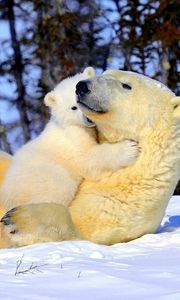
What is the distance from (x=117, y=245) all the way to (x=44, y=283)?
150 centimetres

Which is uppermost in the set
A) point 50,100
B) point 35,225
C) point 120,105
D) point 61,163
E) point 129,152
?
point 120,105

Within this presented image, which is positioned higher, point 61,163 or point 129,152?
point 129,152

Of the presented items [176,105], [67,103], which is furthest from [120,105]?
[67,103]

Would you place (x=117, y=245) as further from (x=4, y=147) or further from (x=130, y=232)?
(x=4, y=147)

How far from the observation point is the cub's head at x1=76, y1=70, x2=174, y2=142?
4547mm

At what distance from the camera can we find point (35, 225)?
430 centimetres

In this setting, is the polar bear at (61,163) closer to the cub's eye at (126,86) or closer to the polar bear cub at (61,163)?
the polar bear cub at (61,163)

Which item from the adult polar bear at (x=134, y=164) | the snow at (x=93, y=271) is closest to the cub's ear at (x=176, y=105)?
the adult polar bear at (x=134, y=164)

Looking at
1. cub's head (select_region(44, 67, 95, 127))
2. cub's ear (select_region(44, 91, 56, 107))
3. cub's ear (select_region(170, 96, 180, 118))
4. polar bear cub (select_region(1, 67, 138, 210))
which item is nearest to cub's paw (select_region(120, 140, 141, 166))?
polar bear cub (select_region(1, 67, 138, 210))

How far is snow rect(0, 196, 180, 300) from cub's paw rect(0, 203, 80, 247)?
0.20 meters

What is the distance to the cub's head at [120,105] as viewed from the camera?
455cm

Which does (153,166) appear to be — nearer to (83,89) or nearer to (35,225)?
(83,89)

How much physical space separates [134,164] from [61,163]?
522 mm

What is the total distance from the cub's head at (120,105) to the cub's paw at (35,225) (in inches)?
27.5
